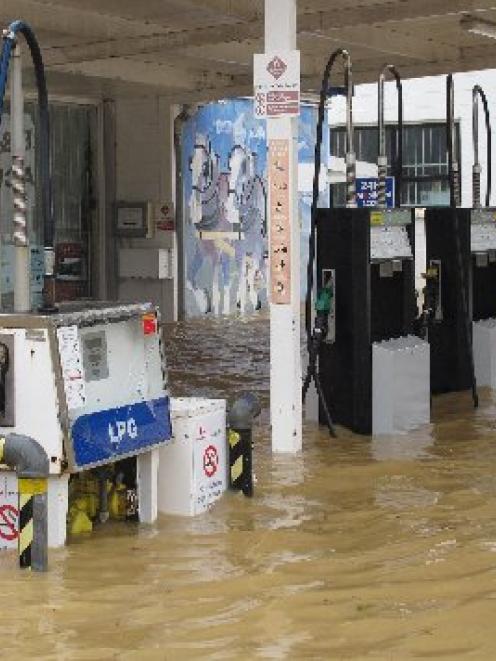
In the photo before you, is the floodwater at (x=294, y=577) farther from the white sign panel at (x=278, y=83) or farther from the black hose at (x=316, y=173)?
the white sign panel at (x=278, y=83)

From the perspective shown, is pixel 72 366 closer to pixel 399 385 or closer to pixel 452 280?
pixel 399 385

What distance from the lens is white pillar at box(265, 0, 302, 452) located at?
33.1 ft

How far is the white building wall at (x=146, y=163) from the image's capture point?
76.4 feet

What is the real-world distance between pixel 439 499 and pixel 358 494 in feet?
1.68

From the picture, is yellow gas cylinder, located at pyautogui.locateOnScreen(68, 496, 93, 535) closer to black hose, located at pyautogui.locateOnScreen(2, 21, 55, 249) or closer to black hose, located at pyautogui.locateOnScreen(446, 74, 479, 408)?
black hose, located at pyautogui.locateOnScreen(2, 21, 55, 249)

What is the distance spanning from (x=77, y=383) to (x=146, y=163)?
16.7 meters

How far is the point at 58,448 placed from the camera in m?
6.85

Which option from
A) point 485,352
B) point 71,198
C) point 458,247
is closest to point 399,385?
point 458,247

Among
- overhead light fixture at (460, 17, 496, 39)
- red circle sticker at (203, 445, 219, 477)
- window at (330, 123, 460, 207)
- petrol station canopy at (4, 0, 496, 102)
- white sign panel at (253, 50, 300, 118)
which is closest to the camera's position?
red circle sticker at (203, 445, 219, 477)

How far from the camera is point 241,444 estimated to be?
829 centimetres

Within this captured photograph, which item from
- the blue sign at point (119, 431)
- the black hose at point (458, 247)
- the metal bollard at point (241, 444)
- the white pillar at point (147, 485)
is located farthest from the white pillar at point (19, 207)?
the black hose at point (458, 247)

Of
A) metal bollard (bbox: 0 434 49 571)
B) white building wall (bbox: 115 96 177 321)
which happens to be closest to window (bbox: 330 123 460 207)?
white building wall (bbox: 115 96 177 321)

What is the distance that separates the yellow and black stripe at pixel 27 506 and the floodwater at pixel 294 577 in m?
0.16

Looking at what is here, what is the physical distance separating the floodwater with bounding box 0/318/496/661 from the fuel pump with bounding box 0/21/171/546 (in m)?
0.26
